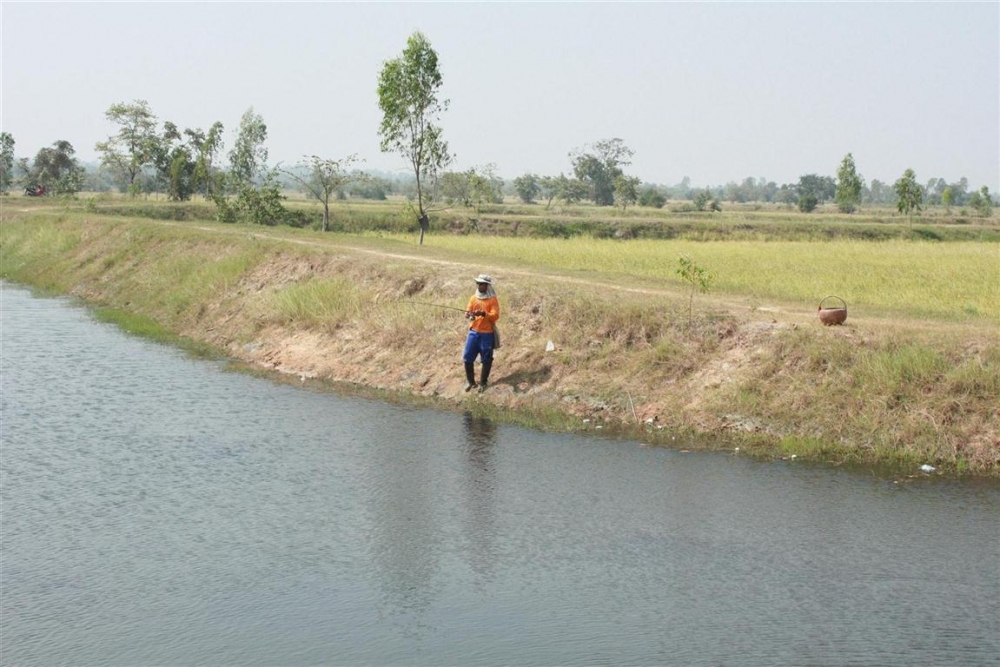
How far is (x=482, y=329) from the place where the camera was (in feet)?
55.3

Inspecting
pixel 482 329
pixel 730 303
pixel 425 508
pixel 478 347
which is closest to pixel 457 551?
pixel 425 508

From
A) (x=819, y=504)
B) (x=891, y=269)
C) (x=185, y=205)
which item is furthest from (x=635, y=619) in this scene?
(x=185, y=205)

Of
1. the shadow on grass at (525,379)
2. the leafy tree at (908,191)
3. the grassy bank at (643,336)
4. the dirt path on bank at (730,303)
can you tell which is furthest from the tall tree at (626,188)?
the shadow on grass at (525,379)

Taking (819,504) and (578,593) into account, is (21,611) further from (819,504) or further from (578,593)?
(819,504)

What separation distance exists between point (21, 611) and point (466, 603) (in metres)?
3.72

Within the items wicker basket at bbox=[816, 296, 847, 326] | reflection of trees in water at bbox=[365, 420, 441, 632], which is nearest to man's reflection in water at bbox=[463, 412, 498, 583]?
reflection of trees in water at bbox=[365, 420, 441, 632]

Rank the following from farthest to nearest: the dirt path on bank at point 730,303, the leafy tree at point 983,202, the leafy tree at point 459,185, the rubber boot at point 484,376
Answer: the leafy tree at point 983,202 → the leafy tree at point 459,185 → the rubber boot at point 484,376 → the dirt path on bank at point 730,303

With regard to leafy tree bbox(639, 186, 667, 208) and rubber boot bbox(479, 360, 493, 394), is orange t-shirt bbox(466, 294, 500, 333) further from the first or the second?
leafy tree bbox(639, 186, 667, 208)

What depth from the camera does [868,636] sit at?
8781 mm

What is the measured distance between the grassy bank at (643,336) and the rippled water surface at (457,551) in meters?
1.18

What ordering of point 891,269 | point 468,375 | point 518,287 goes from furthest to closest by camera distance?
point 891,269 < point 518,287 < point 468,375

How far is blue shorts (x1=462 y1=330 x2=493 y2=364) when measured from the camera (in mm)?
16969

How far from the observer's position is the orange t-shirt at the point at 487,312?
16.6 metres

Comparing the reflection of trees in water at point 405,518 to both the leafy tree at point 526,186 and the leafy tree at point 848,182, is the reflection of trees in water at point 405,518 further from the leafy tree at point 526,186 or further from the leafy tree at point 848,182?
the leafy tree at point 526,186
